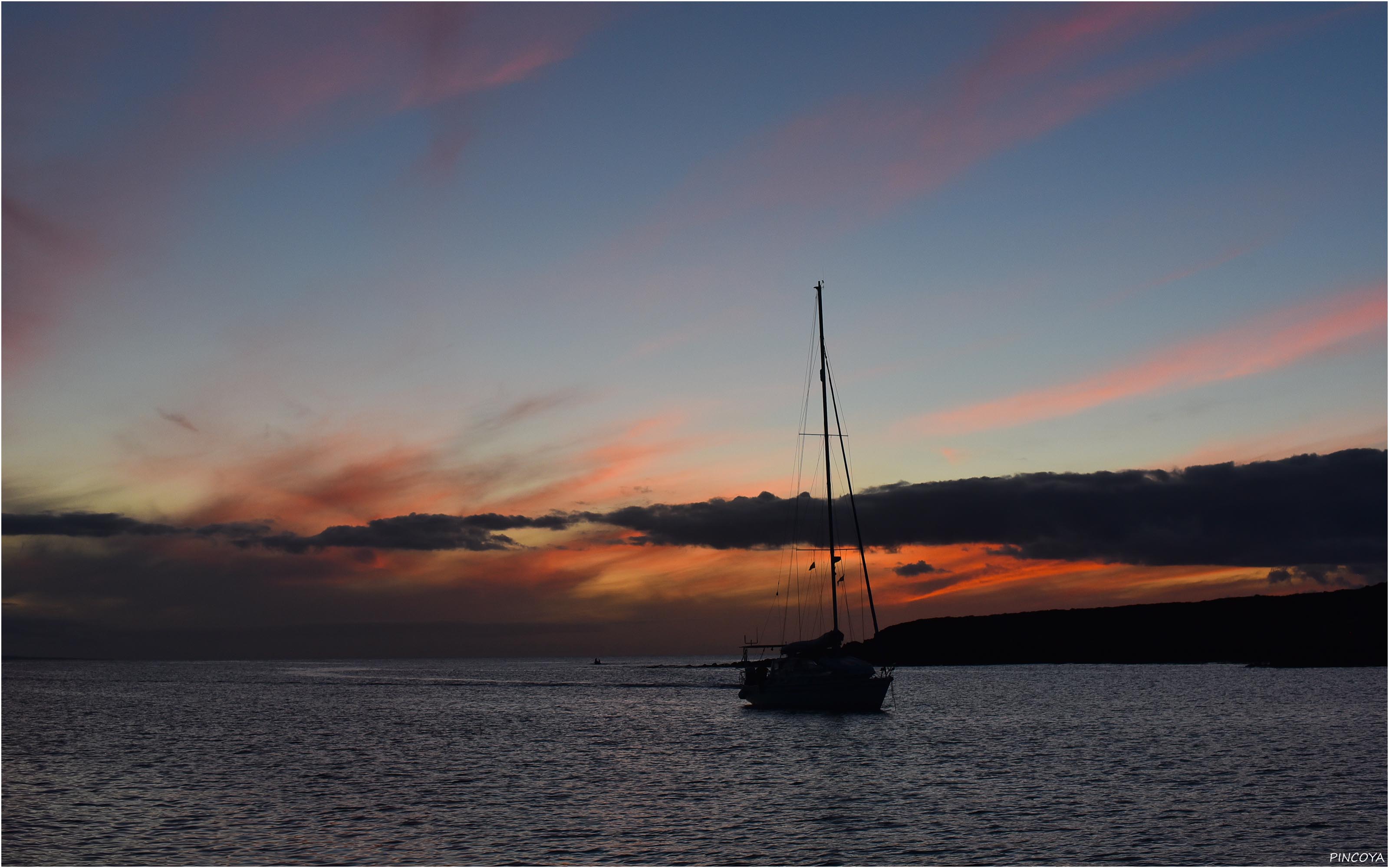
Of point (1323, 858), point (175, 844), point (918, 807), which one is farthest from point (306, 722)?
point (1323, 858)

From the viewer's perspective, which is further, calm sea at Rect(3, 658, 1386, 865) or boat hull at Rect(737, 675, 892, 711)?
boat hull at Rect(737, 675, 892, 711)

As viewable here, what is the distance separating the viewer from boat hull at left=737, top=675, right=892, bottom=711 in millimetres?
69000

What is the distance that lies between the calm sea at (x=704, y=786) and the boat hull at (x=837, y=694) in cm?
118

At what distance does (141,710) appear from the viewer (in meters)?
91.3

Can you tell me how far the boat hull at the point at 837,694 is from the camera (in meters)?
69.0

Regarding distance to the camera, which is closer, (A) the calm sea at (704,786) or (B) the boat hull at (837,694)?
(A) the calm sea at (704,786)

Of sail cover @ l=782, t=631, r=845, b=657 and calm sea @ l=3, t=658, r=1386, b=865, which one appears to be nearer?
calm sea @ l=3, t=658, r=1386, b=865

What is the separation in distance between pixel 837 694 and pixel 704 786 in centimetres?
2965

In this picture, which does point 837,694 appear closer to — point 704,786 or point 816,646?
point 816,646

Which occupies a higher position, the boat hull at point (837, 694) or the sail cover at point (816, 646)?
the sail cover at point (816, 646)

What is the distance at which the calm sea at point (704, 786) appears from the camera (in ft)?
97.5

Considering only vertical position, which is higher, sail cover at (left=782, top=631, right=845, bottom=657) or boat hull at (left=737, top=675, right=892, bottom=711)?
sail cover at (left=782, top=631, right=845, bottom=657)

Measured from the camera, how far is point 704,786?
4128cm

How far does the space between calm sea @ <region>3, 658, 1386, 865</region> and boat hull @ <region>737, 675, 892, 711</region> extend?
118 centimetres
